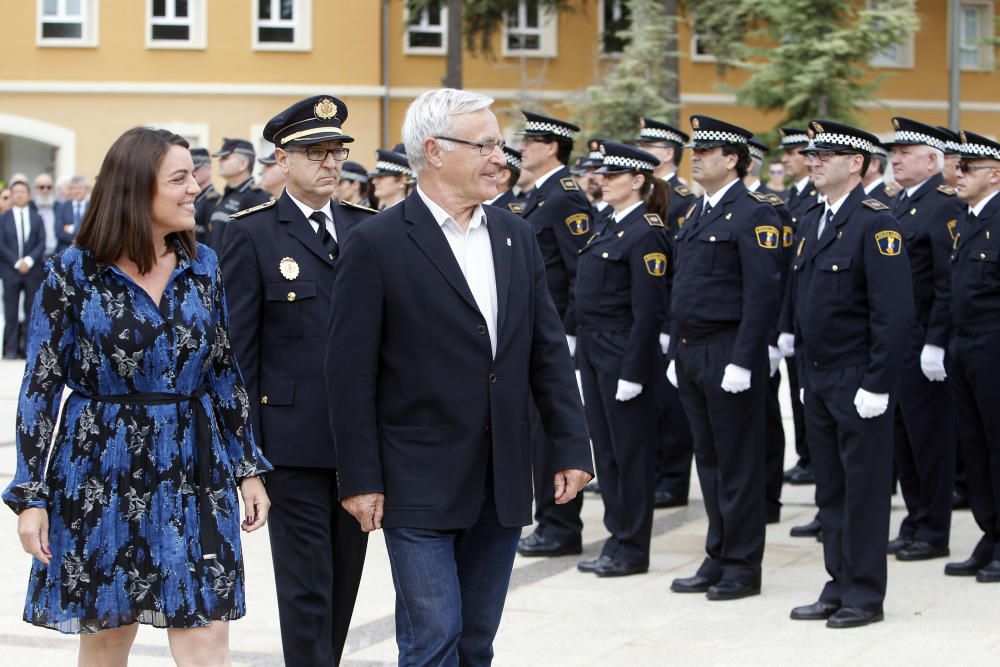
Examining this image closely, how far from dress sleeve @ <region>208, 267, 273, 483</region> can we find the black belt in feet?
0.48

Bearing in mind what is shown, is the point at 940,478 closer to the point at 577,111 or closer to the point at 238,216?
the point at 238,216

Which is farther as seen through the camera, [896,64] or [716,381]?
[896,64]

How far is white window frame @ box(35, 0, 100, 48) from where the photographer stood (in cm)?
3397

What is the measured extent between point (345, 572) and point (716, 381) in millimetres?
2825

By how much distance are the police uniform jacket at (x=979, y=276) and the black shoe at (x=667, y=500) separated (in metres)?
2.77

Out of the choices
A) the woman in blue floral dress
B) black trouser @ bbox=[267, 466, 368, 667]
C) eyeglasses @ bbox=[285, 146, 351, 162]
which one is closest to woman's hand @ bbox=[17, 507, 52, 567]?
the woman in blue floral dress

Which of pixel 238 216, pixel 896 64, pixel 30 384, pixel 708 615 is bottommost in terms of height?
pixel 708 615

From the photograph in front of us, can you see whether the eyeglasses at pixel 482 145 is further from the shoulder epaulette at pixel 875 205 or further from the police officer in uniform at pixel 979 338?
the police officer in uniform at pixel 979 338

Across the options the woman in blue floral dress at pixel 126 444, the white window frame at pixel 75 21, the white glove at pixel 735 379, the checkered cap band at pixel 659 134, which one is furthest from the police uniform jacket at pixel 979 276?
the white window frame at pixel 75 21

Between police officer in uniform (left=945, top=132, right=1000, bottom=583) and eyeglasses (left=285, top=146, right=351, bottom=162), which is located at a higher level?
eyeglasses (left=285, top=146, right=351, bottom=162)

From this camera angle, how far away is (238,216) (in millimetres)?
5750

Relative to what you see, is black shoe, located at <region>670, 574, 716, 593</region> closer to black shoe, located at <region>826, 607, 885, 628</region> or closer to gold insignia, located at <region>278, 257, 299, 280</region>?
black shoe, located at <region>826, 607, 885, 628</region>

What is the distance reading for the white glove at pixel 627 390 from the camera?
8.38 metres

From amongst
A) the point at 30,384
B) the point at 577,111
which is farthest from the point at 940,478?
the point at 577,111
